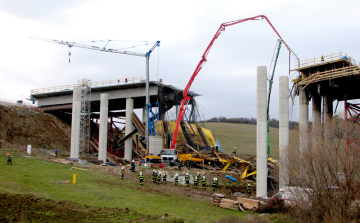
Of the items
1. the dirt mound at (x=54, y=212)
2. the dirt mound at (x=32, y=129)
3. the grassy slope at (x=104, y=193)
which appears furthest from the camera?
the dirt mound at (x=32, y=129)

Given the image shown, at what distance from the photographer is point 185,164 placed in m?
40.4

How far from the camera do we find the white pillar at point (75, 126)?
47219mm

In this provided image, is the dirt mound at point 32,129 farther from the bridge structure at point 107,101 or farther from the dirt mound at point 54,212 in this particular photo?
the dirt mound at point 54,212

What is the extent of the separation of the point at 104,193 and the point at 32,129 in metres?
37.8

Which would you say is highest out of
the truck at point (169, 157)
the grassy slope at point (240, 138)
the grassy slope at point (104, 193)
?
the grassy slope at point (240, 138)

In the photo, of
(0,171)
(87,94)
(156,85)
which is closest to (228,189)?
(0,171)

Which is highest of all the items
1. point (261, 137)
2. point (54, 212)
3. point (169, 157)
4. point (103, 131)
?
point (103, 131)

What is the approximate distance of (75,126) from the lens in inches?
1900

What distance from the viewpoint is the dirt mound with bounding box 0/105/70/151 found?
50.5m

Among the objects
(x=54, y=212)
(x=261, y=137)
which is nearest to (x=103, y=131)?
(x=261, y=137)

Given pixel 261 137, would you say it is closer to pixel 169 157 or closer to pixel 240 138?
pixel 169 157

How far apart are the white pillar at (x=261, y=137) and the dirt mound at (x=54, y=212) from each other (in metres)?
14.3

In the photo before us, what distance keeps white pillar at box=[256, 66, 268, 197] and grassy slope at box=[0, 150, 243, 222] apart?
7664 millimetres

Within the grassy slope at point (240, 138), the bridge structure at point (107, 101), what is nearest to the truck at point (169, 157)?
the bridge structure at point (107, 101)
